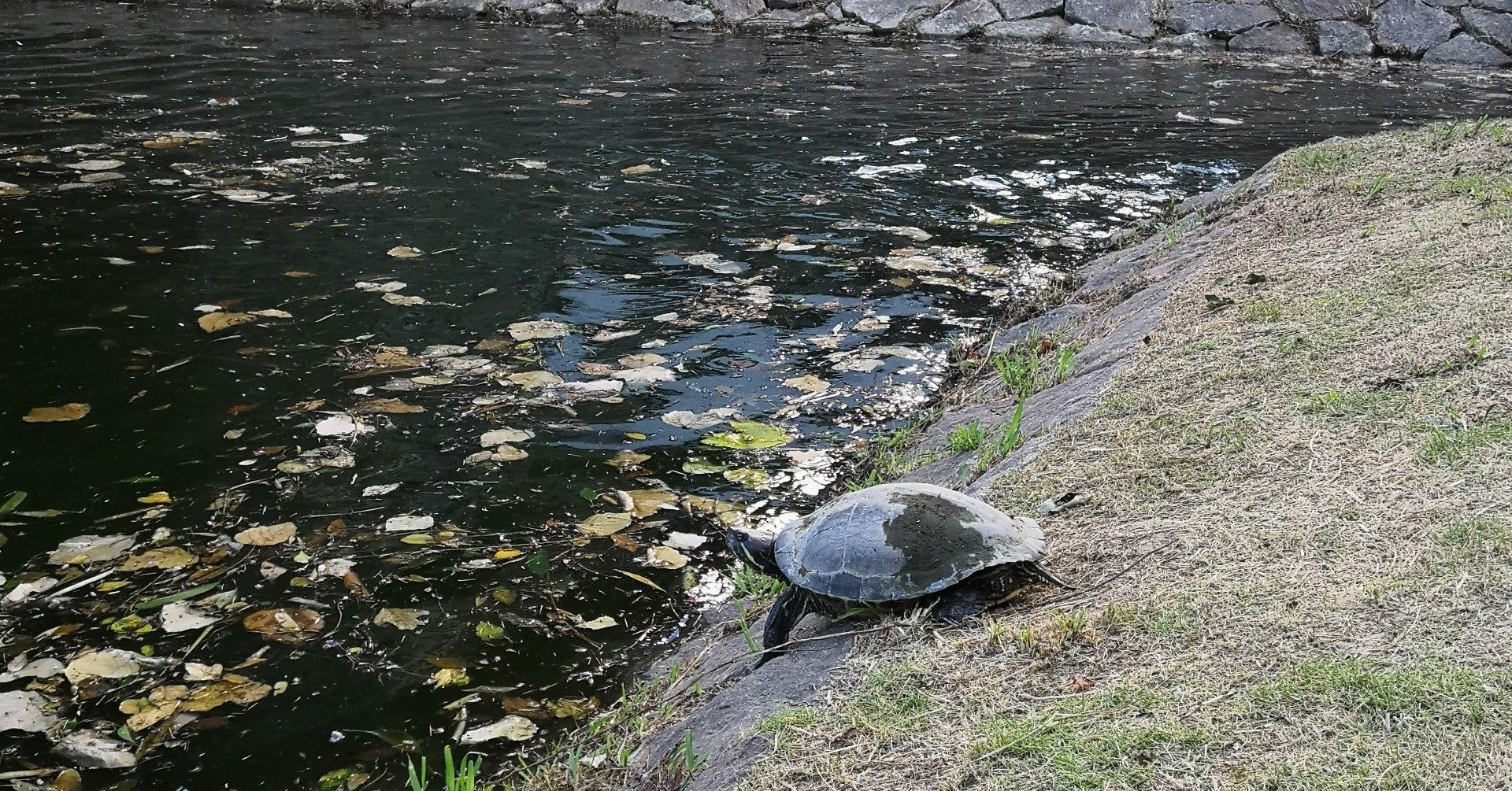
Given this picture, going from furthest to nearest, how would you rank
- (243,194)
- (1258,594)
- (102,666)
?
(243,194) < (102,666) < (1258,594)

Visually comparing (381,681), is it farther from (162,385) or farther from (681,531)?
(162,385)

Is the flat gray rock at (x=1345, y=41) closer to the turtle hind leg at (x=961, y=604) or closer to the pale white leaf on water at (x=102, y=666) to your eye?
the turtle hind leg at (x=961, y=604)

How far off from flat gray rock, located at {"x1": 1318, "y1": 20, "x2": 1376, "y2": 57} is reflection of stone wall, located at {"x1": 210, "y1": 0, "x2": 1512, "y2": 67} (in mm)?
14

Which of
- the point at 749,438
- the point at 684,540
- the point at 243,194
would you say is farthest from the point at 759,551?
the point at 243,194

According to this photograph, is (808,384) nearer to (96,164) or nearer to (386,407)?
(386,407)

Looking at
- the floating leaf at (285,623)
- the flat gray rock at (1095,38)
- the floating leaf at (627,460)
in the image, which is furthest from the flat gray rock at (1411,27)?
the floating leaf at (285,623)

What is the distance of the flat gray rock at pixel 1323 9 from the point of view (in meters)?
15.2

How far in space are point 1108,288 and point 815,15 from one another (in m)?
11.5

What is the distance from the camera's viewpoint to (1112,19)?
1560 cm

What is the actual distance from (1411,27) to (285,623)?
632 inches

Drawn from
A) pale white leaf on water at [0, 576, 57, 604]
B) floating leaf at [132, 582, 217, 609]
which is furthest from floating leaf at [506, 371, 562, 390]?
pale white leaf on water at [0, 576, 57, 604]

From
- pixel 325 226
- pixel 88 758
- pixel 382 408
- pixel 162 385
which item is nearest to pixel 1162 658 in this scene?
pixel 88 758

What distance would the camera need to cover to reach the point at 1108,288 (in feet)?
19.6

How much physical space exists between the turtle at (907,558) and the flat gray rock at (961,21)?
1409 cm
